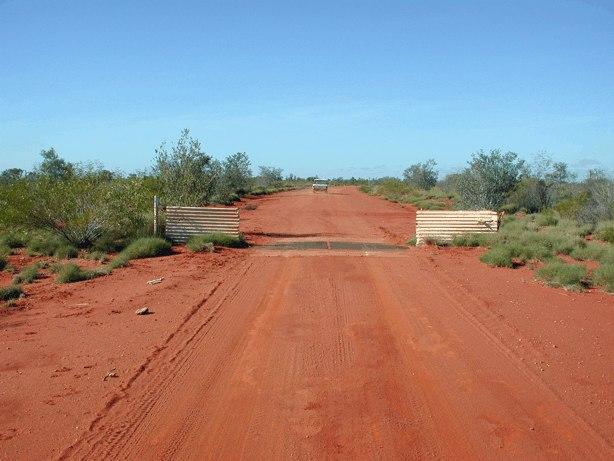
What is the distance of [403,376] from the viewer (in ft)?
23.5

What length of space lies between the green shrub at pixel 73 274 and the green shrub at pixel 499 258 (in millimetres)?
9783

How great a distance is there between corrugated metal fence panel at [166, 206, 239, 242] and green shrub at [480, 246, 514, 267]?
7.90 metres

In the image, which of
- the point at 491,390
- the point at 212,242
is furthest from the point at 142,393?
the point at 212,242

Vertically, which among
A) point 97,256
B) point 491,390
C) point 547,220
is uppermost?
point 547,220

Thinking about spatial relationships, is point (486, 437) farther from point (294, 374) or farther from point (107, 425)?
point (107, 425)

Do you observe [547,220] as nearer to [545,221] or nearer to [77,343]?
[545,221]

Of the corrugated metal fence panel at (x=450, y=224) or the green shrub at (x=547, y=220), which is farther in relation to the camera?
the green shrub at (x=547, y=220)

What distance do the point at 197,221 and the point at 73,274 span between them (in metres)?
6.30

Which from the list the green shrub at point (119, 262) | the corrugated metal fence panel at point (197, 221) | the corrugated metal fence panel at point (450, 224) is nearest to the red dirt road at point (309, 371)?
the green shrub at point (119, 262)

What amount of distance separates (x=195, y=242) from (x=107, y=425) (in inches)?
489

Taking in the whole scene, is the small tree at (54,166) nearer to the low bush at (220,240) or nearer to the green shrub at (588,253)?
the low bush at (220,240)

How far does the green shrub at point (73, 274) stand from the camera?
13344 mm

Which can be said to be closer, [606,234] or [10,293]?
[10,293]

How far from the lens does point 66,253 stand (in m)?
17.0
